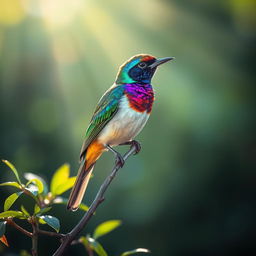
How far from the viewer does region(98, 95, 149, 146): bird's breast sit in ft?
12.1

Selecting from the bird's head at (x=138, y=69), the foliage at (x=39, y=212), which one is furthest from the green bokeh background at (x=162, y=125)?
the foliage at (x=39, y=212)

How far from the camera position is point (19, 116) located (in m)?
5.63

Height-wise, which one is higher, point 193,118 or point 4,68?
point 4,68

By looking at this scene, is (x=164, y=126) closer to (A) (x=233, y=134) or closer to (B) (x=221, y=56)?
(A) (x=233, y=134)

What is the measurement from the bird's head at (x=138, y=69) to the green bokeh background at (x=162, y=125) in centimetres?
132

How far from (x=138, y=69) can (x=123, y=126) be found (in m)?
0.62

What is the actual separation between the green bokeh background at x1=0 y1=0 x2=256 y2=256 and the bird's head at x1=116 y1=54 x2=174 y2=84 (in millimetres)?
1315

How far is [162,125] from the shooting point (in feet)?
18.2

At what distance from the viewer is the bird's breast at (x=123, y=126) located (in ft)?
12.1

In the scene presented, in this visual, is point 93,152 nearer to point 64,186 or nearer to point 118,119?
point 118,119

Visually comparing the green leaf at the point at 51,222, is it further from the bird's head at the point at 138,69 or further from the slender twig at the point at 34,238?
the bird's head at the point at 138,69

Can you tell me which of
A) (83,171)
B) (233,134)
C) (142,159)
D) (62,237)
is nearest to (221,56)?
(233,134)

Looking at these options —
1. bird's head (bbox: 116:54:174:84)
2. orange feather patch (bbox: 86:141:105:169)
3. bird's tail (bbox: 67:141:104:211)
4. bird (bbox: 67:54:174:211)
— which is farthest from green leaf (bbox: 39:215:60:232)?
bird's head (bbox: 116:54:174:84)

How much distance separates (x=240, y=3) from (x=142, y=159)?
2.49m
